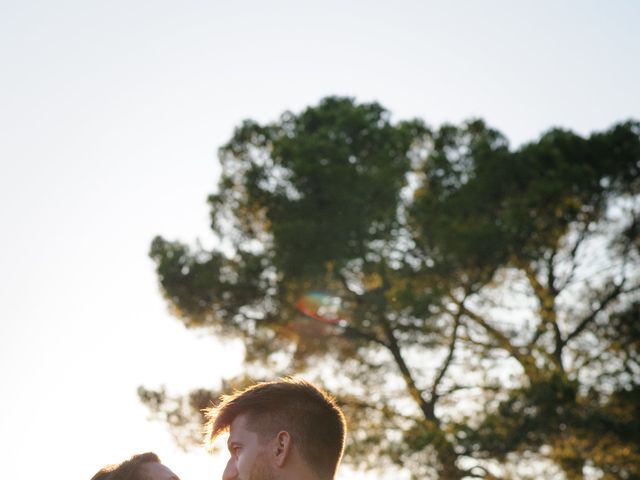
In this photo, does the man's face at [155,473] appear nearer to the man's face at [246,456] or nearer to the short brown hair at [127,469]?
the short brown hair at [127,469]

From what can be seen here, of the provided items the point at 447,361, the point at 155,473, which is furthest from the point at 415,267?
the point at 155,473

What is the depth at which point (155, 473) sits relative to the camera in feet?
14.4

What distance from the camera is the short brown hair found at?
14.4ft

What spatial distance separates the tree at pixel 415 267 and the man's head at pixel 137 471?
1013 centimetres

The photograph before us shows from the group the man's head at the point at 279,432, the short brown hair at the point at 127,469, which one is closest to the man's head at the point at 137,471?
the short brown hair at the point at 127,469

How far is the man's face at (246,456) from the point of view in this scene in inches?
109

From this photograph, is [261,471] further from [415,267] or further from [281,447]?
[415,267]

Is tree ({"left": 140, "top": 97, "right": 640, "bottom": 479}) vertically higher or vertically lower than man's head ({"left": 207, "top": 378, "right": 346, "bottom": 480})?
higher

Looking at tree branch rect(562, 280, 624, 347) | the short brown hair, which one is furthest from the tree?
the short brown hair

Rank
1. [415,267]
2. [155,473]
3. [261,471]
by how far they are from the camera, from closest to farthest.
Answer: [261,471] < [155,473] < [415,267]

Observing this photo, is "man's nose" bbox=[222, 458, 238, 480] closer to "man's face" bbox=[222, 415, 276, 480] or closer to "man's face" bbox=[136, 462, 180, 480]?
"man's face" bbox=[222, 415, 276, 480]

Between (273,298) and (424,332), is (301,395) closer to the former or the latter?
(424,332)

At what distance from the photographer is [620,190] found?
1744 cm

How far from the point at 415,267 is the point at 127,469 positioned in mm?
11887
